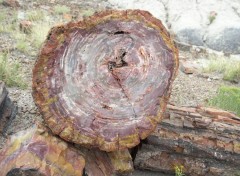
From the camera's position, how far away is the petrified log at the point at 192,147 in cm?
353

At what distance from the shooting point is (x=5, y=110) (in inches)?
155

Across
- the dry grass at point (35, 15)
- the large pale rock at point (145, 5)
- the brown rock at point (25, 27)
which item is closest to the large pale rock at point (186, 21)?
the large pale rock at point (145, 5)

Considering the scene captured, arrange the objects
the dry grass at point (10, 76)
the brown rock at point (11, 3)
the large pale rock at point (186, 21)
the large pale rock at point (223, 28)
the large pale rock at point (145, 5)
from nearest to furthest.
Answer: the dry grass at point (10, 76) < the brown rock at point (11, 3) < the large pale rock at point (186, 21) < the large pale rock at point (223, 28) < the large pale rock at point (145, 5)

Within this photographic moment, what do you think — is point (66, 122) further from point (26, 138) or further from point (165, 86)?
point (165, 86)

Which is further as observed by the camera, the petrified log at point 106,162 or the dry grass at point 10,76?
the dry grass at point 10,76

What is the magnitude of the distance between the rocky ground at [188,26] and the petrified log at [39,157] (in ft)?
7.53

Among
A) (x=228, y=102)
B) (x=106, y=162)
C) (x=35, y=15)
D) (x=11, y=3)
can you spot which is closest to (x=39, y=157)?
(x=106, y=162)

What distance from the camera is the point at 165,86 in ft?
10.5

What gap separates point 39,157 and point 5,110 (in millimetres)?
1082

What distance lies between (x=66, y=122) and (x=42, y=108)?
0.20 m

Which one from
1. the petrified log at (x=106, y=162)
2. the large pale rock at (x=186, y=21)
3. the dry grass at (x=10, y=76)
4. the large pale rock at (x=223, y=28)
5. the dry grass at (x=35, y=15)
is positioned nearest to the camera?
the petrified log at (x=106, y=162)

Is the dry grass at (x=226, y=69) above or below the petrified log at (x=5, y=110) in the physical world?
below

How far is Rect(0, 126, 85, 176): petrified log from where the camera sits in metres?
2.91

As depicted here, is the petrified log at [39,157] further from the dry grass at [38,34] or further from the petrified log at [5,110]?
the dry grass at [38,34]
